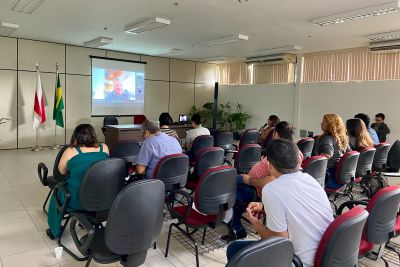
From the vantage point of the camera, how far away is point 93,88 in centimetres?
953

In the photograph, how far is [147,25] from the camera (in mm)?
6004

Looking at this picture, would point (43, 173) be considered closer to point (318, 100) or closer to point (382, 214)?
point (382, 214)

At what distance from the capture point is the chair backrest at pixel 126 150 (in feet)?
14.5

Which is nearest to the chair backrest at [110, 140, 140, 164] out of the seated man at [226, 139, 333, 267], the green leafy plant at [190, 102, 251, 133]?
the seated man at [226, 139, 333, 267]

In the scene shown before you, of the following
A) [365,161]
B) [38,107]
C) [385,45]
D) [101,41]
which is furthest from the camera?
[38,107]

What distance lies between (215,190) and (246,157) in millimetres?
1848

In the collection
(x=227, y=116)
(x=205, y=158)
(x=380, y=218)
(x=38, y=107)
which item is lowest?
(x=380, y=218)

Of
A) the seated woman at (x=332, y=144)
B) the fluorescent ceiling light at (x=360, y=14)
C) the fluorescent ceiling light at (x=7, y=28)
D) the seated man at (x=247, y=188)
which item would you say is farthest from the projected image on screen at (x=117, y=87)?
the seated man at (x=247, y=188)

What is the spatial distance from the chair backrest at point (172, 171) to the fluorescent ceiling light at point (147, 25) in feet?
11.0

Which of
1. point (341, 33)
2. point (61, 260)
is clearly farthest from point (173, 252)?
point (341, 33)

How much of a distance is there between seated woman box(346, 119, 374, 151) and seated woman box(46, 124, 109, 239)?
3.55 metres

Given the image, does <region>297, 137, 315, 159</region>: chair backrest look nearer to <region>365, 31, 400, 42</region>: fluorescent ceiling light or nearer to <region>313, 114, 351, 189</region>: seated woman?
<region>313, 114, 351, 189</region>: seated woman

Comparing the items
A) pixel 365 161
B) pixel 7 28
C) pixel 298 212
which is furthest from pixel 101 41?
pixel 298 212

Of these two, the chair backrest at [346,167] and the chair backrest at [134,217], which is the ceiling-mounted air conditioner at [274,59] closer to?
the chair backrest at [346,167]
